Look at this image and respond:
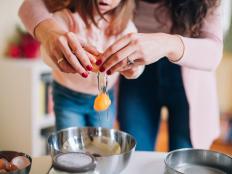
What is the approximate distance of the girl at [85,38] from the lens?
96 cm

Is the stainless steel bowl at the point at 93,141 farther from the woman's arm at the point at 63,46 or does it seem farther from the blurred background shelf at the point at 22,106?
the blurred background shelf at the point at 22,106

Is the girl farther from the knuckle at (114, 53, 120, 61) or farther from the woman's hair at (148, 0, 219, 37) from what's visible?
the knuckle at (114, 53, 120, 61)

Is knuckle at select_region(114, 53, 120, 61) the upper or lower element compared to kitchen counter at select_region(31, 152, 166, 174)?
upper

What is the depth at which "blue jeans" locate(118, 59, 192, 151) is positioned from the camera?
1.07 metres

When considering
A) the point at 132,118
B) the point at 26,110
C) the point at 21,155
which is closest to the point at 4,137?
the point at 26,110

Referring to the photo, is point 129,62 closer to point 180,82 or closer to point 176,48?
point 176,48

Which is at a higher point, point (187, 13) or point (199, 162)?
point (187, 13)

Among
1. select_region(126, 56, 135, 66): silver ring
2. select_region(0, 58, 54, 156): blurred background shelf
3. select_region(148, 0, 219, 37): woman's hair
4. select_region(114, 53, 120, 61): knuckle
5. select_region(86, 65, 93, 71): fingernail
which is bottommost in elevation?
select_region(0, 58, 54, 156): blurred background shelf

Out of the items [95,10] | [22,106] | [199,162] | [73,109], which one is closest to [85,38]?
[95,10]

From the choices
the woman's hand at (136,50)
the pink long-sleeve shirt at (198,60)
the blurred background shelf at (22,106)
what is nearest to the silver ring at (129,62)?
the woman's hand at (136,50)

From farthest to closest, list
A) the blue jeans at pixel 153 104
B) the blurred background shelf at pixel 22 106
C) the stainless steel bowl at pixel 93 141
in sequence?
the blurred background shelf at pixel 22 106 → the blue jeans at pixel 153 104 → the stainless steel bowl at pixel 93 141

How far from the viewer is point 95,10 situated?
94 cm

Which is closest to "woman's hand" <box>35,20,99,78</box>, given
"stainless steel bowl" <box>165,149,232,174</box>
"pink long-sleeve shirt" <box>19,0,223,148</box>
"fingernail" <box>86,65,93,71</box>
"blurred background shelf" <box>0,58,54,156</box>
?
"fingernail" <box>86,65,93,71</box>

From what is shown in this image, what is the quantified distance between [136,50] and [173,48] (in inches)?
4.2
